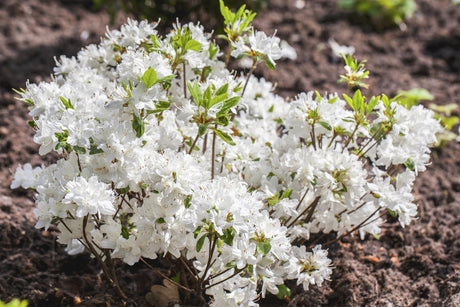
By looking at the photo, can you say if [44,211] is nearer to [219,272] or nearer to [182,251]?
[182,251]

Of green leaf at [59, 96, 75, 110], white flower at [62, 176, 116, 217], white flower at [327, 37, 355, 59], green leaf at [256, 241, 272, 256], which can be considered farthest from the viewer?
white flower at [327, 37, 355, 59]

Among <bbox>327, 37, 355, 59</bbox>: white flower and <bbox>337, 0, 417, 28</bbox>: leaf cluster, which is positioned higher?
<bbox>337, 0, 417, 28</bbox>: leaf cluster

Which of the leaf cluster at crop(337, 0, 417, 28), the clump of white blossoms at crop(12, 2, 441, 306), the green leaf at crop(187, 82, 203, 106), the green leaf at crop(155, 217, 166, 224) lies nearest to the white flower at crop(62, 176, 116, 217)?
the clump of white blossoms at crop(12, 2, 441, 306)

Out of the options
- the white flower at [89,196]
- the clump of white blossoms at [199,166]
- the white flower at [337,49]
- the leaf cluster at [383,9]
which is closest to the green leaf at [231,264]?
the clump of white blossoms at [199,166]

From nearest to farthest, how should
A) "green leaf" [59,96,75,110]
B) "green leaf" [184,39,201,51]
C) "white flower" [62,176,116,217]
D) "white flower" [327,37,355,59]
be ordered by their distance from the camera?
"white flower" [62,176,116,217]
"green leaf" [59,96,75,110]
"green leaf" [184,39,201,51]
"white flower" [327,37,355,59]

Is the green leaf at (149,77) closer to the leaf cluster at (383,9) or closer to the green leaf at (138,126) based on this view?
the green leaf at (138,126)

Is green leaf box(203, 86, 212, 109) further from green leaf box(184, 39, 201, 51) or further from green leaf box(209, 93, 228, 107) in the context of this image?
green leaf box(184, 39, 201, 51)

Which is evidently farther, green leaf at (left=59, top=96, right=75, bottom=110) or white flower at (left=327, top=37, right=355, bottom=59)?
white flower at (left=327, top=37, right=355, bottom=59)

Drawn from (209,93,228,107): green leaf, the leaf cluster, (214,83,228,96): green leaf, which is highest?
the leaf cluster
